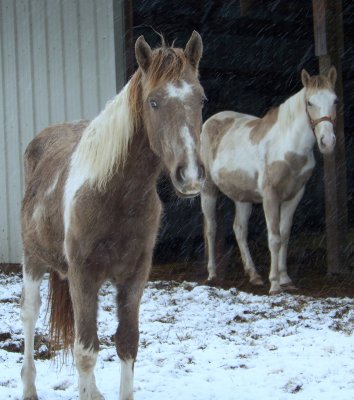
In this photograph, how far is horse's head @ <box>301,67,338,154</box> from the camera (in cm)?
661

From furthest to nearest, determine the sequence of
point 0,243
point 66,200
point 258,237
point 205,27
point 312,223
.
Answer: point 312,223 < point 258,237 < point 205,27 < point 0,243 < point 66,200

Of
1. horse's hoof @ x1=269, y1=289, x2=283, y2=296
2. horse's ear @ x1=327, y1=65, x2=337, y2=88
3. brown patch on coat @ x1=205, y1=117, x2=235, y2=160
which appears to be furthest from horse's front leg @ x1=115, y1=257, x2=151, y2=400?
brown patch on coat @ x1=205, y1=117, x2=235, y2=160

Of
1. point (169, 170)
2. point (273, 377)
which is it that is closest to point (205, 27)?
point (273, 377)

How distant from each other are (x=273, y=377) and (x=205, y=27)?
22.2 ft

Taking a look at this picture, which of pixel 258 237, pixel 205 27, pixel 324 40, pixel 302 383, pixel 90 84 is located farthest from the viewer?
pixel 258 237

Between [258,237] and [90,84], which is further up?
[90,84]

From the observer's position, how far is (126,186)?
324 cm

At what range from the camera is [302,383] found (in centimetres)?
391

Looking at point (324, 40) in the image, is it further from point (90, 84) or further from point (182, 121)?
point (182, 121)

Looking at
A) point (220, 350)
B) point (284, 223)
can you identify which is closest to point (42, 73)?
point (284, 223)

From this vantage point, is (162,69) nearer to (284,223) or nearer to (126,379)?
(126,379)

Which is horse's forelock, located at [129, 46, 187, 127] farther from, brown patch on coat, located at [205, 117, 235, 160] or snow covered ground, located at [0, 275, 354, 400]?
brown patch on coat, located at [205, 117, 235, 160]

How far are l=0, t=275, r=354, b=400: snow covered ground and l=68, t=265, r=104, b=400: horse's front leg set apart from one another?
0.60 meters

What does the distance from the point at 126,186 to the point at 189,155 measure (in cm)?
51
